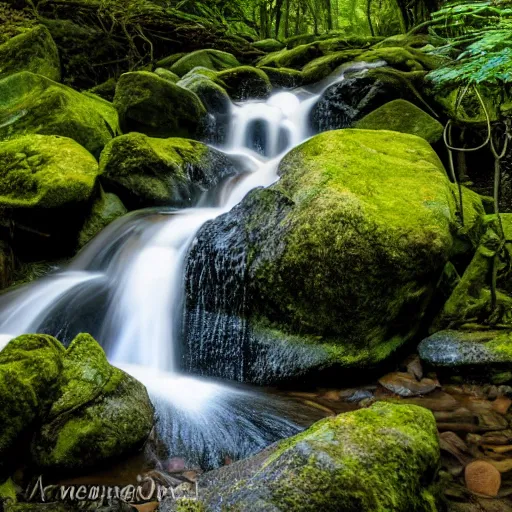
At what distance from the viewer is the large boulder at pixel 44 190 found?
5.28 m

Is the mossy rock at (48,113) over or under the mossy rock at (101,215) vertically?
over

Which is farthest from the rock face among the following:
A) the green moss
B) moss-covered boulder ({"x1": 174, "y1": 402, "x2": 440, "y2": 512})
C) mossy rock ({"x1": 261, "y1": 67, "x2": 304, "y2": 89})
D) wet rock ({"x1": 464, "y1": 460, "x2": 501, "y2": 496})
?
mossy rock ({"x1": 261, "y1": 67, "x2": 304, "y2": 89})

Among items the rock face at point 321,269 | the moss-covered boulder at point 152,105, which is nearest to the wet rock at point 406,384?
the rock face at point 321,269

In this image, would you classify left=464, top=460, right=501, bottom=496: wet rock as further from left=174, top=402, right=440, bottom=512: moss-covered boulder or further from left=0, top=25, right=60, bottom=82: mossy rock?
left=0, top=25, right=60, bottom=82: mossy rock

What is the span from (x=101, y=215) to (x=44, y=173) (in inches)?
35.7

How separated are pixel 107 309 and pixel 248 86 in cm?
829

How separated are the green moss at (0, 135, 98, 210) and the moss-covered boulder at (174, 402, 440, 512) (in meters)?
4.31

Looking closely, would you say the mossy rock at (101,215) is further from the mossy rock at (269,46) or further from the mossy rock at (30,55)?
the mossy rock at (269,46)

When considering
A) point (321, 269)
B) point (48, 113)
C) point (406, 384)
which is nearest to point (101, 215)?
point (48, 113)

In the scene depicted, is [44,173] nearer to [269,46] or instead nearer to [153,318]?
[153,318]

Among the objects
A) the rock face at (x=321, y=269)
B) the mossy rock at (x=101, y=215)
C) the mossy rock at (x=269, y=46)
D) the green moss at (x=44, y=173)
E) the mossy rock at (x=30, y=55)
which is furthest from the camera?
the mossy rock at (x=269, y=46)

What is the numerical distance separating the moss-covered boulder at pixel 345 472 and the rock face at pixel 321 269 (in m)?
1.56

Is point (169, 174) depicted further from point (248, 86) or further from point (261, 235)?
point (248, 86)

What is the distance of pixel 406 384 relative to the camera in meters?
3.50
